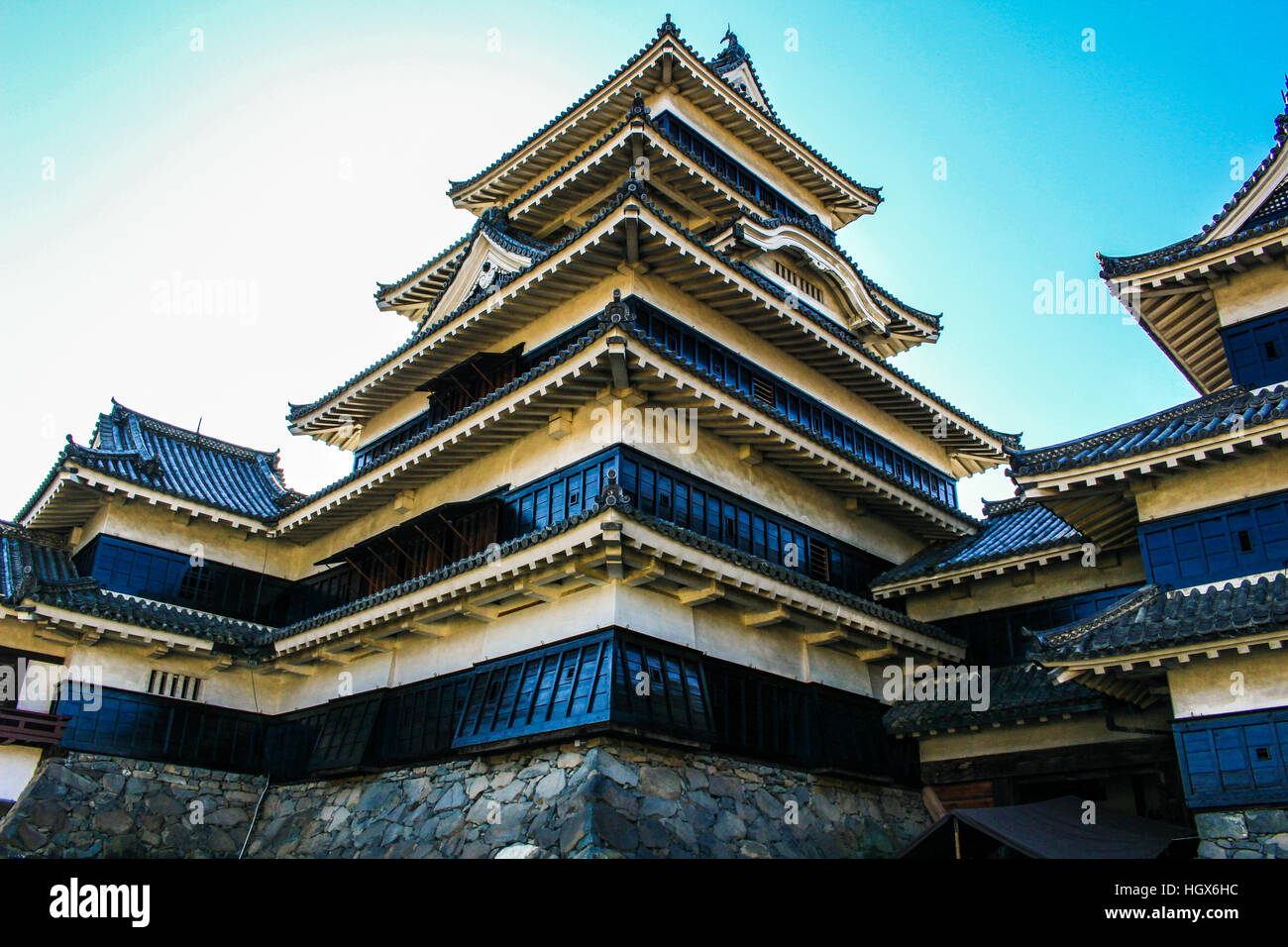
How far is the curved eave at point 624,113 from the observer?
2703cm

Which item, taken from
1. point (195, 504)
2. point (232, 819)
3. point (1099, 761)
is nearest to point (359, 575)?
point (195, 504)

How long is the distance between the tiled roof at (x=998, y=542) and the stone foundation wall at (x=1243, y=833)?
6856mm

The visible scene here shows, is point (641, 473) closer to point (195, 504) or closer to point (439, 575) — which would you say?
point (439, 575)

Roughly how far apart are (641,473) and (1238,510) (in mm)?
10497

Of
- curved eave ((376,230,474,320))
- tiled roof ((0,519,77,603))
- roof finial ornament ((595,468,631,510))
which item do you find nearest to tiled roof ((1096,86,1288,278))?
roof finial ornament ((595,468,631,510))

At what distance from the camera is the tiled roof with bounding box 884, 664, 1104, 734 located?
1709 centimetres

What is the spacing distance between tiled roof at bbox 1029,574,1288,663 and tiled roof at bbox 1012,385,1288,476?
2502 millimetres

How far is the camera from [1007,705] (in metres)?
17.9

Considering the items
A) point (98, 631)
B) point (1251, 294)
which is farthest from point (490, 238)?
point (1251, 294)

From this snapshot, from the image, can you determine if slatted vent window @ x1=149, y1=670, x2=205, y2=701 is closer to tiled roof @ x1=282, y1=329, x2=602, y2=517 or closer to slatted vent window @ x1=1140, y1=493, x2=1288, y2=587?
tiled roof @ x1=282, y1=329, x2=602, y2=517

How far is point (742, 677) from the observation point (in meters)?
17.2

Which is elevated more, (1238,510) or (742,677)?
(1238,510)

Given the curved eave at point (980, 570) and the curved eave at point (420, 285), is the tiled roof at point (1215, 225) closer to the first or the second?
the curved eave at point (980, 570)

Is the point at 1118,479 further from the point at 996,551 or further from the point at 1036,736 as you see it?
the point at 1036,736
